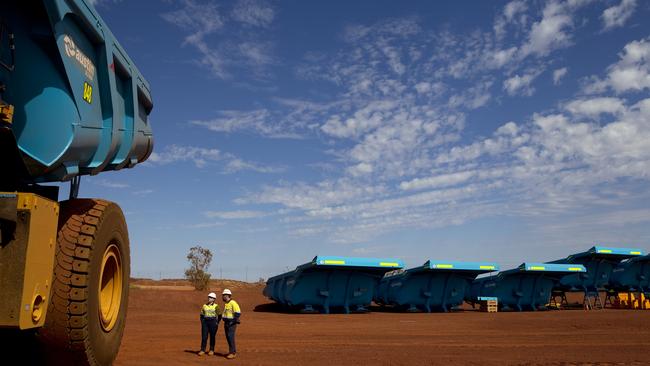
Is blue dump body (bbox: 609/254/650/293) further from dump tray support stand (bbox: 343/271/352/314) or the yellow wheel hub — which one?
the yellow wheel hub

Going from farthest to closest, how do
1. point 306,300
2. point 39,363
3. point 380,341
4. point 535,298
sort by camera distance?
point 535,298, point 306,300, point 380,341, point 39,363

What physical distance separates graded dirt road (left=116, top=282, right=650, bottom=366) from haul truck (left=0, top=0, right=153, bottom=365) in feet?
15.2

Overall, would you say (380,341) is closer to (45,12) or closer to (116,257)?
(116,257)

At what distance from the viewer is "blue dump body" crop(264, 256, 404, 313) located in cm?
2305

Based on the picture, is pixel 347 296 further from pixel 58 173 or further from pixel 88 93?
pixel 58 173

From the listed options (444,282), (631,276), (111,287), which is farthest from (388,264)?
(111,287)

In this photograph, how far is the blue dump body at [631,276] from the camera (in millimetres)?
30688

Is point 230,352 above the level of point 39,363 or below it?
below

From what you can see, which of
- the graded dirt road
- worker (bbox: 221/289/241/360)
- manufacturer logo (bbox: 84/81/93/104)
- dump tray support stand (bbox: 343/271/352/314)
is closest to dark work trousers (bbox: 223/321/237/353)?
worker (bbox: 221/289/241/360)

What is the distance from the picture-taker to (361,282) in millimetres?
24219

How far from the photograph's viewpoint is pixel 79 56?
486 centimetres

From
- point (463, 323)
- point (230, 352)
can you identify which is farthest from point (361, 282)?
point (230, 352)

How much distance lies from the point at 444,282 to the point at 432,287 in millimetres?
663

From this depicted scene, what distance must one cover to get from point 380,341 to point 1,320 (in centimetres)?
1100
